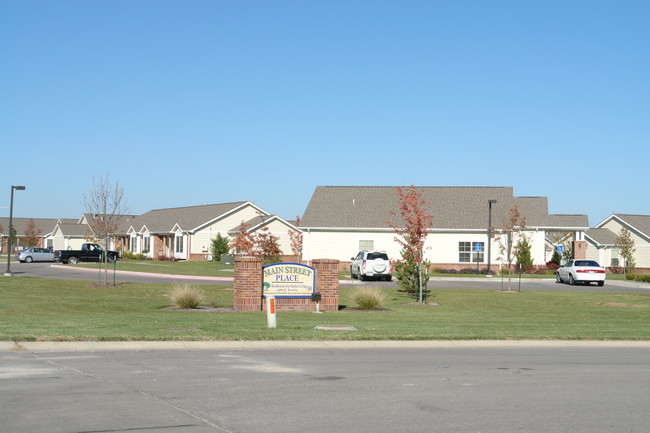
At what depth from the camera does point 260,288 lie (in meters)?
22.9

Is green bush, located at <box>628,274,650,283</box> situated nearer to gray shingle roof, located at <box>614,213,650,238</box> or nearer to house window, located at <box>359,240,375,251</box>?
house window, located at <box>359,240,375,251</box>

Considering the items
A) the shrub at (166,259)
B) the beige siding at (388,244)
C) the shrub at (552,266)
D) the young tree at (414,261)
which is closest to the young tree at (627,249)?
the shrub at (552,266)

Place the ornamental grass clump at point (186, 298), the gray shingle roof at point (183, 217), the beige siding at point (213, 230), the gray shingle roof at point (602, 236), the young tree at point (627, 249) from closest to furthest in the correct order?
the ornamental grass clump at point (186, 298) < the young tree at point (627, 249) < the beige siding at point (213, 230) < the gray shingle roof at point (602, 236) < the gray shingle roof at point (183, 217)

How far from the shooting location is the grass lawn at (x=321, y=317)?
16231 mm

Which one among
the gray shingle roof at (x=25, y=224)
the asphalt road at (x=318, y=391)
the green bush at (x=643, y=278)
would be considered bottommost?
the asphalt road at (x=318, y=391)

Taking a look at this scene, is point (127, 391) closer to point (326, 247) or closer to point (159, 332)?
point (159, 332)

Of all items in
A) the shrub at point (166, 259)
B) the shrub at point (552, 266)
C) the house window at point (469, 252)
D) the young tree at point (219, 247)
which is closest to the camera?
the house window at point (469, 252)

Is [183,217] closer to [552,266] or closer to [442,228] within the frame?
[442,228]

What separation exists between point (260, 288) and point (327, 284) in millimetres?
2099

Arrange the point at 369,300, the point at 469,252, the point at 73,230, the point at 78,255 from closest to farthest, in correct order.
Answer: the point at 369,300 → the point at 469,252 → the point at 78,255 → the point at 73,230

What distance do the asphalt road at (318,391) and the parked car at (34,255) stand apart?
51.4 metres

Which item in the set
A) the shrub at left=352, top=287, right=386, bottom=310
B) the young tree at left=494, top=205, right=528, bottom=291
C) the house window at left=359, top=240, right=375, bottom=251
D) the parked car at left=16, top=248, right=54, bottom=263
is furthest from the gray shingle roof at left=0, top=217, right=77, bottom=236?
the shrub at left=352, top=287, right=386, bottom=310

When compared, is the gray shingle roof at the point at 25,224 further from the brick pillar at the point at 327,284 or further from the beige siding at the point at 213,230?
the brick pillar at the point at 327,284

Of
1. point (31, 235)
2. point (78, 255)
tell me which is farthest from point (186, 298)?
point (31, 235)
